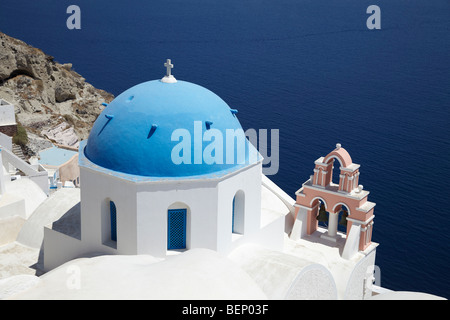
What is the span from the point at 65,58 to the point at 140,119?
5398cm

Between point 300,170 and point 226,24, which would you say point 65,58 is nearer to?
point 226,24

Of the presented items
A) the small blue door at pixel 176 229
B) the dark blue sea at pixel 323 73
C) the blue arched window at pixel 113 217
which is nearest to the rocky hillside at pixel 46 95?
the dark blue sea at pixel 323 73

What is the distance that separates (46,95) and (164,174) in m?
35.8

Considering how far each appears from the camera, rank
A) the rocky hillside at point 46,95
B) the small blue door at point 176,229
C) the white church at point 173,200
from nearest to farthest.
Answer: the white church at point 173,200 < the small blue door at point 176,229 < the rocky hillside at point 46,95

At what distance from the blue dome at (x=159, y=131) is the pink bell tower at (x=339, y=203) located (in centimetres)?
398

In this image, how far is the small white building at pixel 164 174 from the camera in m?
12.9

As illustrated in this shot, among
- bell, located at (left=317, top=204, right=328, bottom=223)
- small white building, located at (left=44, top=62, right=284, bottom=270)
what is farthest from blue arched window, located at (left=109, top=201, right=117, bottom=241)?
bell, located at (left=317, top=204, right=328, bottom=223)

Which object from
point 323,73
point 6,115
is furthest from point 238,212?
point 323,73

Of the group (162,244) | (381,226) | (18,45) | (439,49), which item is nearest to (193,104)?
(162,244)

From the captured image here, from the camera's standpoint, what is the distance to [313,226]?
17.6 meters

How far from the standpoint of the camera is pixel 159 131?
42.9 ft

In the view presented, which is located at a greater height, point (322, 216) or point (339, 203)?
point (339, 203)

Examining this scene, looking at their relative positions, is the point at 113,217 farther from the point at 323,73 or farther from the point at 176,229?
the point at 323,73

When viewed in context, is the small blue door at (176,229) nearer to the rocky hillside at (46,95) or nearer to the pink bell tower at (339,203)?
the pink bell tower at (339,203)
